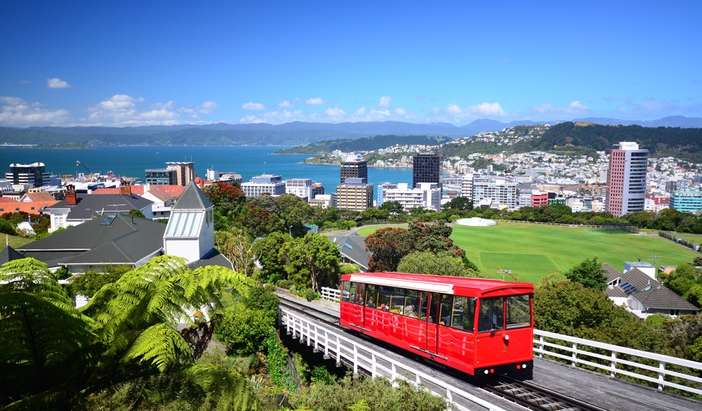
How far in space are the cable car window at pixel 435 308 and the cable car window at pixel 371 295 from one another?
8.74 ft

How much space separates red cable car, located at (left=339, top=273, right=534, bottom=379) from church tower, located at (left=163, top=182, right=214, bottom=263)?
1911 cm

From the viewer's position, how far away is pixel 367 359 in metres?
13.1

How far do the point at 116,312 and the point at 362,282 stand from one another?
9.67m

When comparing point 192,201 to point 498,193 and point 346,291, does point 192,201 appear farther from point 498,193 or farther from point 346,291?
point 498,193

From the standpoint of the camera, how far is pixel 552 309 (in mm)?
18391

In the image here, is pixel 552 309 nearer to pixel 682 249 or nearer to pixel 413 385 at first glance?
pixel 413 385

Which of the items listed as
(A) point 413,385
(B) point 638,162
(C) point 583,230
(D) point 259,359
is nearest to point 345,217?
(C) point 583,230

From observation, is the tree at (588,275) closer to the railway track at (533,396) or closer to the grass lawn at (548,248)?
the grass lawn at (548,248)

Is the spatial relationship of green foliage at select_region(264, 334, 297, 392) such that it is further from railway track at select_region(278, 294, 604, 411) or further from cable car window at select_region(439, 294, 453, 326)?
railway track at select_region(278, 294, 604, 411)

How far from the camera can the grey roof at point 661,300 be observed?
43.9 m

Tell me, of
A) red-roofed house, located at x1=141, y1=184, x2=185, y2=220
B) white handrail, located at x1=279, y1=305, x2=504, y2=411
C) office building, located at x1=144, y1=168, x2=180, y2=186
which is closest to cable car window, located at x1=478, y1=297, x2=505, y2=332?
white handrail, located at x1=279, y1=305, x2=504, y2=411

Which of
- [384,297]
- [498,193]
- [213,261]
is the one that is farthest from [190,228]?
[498,193]

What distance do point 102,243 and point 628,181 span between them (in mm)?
164464

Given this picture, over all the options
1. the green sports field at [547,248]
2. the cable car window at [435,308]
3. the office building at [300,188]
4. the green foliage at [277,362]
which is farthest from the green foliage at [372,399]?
the office building at [300,188]
